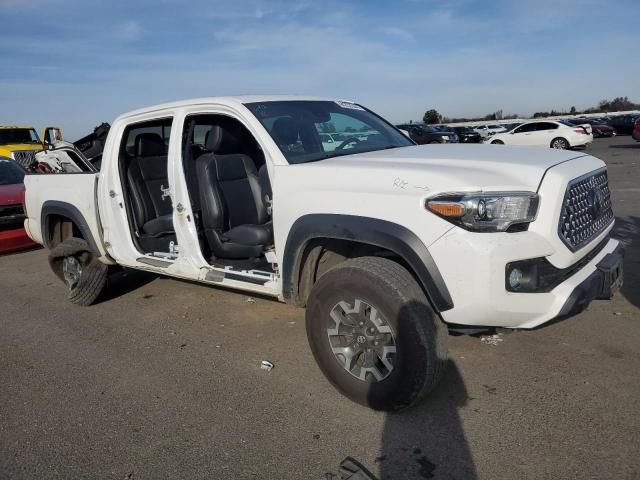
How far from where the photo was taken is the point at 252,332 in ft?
15.0

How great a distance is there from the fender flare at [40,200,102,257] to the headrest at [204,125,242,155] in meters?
1.65

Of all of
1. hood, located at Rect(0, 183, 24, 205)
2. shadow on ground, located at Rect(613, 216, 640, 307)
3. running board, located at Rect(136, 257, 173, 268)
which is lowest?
shadow on ground, located at Rect(613, 216, 640, 307)

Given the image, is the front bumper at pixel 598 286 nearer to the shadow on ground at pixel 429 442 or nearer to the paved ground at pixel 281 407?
the paved ground at pixel 281 407

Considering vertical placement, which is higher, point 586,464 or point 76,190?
point 76,190

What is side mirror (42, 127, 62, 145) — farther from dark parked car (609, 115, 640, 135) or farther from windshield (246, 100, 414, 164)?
dark parked car (609, 115, 640, 135)

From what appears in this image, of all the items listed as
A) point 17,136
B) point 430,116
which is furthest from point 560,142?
→ point 430,116

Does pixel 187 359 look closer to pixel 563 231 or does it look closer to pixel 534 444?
pixel 534 444

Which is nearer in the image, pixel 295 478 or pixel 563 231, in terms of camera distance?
pixel 295 478

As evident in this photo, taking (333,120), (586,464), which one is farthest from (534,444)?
(333,120)

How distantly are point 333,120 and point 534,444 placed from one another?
9.28 feet

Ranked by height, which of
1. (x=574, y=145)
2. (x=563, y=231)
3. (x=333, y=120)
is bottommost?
(x=574, y=145)

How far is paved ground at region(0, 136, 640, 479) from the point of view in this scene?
272cm

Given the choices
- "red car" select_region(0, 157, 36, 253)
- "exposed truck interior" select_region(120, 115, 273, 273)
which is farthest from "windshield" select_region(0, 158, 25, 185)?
"exposed truck interior" select_region(120, 115, 273, 273)

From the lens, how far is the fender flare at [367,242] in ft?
9.05
